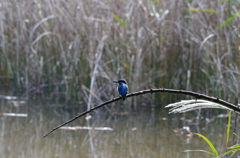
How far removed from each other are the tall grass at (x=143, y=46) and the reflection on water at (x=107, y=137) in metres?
0.37

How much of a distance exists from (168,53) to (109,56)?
61 centimetres

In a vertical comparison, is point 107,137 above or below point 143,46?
below

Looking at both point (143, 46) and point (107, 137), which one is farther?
point (143, 46)

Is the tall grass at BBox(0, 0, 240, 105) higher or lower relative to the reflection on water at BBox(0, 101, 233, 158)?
higher

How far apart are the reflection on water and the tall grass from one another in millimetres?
370

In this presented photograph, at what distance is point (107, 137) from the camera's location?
3635 mm

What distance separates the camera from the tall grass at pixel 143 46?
4.52 m

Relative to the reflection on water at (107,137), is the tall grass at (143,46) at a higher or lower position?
higher

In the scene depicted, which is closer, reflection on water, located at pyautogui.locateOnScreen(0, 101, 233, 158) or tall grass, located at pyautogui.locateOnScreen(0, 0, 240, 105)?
reflection on water, located at pyautogui.locateOnScreen(0, 101, 233, 158)

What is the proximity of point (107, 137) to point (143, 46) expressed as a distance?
1414 mm

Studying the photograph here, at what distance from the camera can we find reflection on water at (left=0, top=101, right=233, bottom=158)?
10.5 feet

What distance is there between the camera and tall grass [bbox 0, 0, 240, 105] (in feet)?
14.8

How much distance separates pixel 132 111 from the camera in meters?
4.62

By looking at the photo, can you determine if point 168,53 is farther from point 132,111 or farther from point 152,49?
point 132,111
